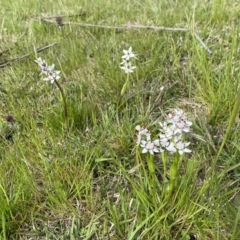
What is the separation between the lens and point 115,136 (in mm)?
1298

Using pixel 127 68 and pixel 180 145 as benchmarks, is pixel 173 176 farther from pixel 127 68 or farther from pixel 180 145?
pixel 127 68

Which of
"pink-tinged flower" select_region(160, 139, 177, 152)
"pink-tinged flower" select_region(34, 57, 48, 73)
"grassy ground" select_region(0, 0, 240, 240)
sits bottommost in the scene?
"grassy ground" select_region(0, 0, 240, 240)

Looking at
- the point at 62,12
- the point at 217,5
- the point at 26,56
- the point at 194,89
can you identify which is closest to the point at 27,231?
the point at 194,89

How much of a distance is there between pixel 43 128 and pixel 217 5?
139cm

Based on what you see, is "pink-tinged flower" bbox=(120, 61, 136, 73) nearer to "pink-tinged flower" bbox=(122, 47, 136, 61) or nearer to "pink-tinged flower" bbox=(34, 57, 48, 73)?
"pink-tinged flower" bbox=(122, 47, 136, 61)

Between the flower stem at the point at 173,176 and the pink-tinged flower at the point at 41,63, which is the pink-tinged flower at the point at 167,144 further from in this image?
the pink-tinged flower at the point at 41,63

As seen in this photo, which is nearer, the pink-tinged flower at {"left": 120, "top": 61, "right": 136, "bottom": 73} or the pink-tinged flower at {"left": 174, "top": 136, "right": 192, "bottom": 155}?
the pink-tinged flower at {"left": 174, "top": 136, "right": 192, "bottom": 155}

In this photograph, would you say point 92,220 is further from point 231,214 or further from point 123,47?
point 123,47


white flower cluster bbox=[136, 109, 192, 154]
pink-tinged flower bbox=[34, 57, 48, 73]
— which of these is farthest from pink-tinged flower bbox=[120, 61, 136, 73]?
white flower cluster bbox=[136, 109, 192, 154]

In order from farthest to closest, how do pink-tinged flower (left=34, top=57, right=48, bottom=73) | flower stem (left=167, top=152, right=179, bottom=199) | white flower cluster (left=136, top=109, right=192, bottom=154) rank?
1. pink-tinged flower (left=34, top=57, right=48, bottom=73)
2. flower stem (left=167, top=152, right=179, bottom=199)
3. white flower cluster (left=136, top=109, right=192, bottom=154)

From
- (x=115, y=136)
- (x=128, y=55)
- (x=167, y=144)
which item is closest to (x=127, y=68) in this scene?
(x=128, y=55)

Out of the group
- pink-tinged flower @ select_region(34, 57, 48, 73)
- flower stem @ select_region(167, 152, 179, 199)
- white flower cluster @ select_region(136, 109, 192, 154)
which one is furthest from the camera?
pink-tinged flower @ select_region(34, 57, 48, 73)

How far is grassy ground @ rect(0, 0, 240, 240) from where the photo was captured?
101 cm

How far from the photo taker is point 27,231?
1092mm
